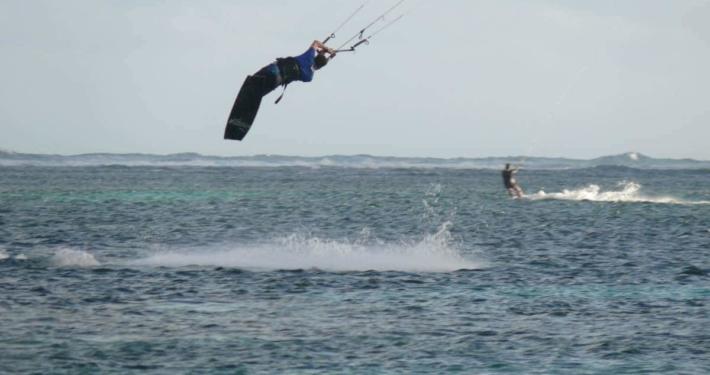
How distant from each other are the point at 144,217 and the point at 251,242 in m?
24.0

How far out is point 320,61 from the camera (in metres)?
34.6

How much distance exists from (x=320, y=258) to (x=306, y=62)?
15038 mm

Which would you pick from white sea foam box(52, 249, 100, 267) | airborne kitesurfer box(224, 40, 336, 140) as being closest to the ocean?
white sea foam box(52, 249, 100, 267)

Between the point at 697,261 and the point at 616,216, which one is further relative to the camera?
the point at 616,216

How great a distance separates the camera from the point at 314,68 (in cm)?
3472

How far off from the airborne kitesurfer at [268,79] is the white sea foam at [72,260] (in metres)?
11.4

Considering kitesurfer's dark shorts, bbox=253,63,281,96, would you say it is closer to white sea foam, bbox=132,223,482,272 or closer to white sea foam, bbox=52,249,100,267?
white sea foam, bbox=132,223,482,272

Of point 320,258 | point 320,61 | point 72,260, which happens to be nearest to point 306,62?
point 320,61

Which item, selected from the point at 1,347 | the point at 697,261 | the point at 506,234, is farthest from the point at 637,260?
the point at 1,347

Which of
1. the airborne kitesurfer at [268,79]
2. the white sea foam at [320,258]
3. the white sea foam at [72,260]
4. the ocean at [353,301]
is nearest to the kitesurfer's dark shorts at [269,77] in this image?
the airborne kitesurfer at [268,79]

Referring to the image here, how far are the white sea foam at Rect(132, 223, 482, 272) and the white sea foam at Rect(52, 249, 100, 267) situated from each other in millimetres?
2017

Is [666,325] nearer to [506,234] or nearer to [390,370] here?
[390,370]

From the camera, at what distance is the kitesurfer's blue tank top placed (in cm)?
3441

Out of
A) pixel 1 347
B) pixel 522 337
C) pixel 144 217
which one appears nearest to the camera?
pixel 1 347
